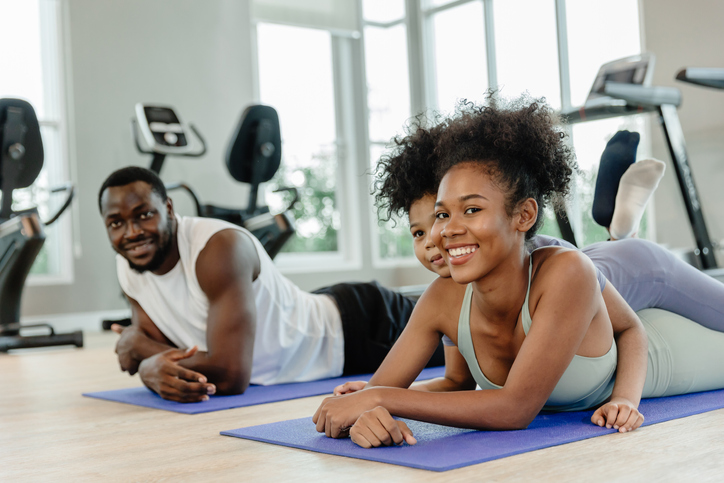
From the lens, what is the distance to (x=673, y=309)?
1.86 m

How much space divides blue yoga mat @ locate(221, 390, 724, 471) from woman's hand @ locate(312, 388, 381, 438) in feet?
0.08

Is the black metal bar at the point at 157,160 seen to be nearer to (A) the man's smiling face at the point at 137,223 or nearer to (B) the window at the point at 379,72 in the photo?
(B) the window at the point at 379,72

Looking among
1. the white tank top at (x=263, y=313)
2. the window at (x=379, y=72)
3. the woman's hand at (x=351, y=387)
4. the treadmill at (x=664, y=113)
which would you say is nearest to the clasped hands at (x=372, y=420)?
the woman's hand at (x=351, y=387)

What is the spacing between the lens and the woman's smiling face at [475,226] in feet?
4.29

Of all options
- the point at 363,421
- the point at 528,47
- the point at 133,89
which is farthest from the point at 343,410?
the point at 528,47

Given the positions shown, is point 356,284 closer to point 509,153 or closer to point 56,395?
point 56,395

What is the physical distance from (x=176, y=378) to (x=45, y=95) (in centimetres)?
400

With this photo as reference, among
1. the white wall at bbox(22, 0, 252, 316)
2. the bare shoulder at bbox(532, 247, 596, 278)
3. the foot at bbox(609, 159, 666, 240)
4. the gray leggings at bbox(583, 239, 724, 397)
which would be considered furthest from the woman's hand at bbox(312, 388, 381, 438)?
the white wall at bbox(22, 0, 252, 316)

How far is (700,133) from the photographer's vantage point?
4.93 m

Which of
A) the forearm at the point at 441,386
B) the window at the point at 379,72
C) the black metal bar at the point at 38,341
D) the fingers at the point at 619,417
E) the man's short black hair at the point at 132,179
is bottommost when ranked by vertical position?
the black metal bar at the point at 38,341

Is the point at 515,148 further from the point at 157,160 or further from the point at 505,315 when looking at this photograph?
the point at 157,160

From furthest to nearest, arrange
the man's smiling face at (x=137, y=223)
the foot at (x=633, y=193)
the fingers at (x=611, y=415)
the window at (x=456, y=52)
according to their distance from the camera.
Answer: the window at (x=456, y=52), the foot at (x=633, y=193), the man's smiling face at (x=137, y=223), the fingers at (x=611, y=415)

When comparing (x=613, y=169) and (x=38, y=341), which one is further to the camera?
(x=38, y=341)

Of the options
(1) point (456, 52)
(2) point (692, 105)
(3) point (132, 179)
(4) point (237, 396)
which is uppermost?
(1) point (456, 52)
